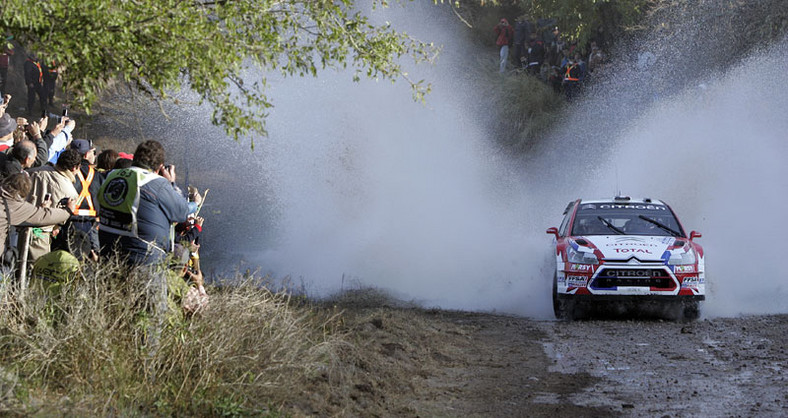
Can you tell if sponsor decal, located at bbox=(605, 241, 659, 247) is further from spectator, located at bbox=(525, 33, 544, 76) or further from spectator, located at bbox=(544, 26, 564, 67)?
spectator, located at bbox=(525, 33, 544, 76)

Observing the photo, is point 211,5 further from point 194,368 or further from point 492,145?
point 492,145

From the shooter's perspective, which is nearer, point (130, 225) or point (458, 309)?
point (130, 225)

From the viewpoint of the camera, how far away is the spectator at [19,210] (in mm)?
8367

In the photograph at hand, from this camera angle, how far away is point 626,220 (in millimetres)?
14836

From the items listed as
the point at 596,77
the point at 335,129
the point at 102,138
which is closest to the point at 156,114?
the point at 102,138

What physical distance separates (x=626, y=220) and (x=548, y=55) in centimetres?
1466

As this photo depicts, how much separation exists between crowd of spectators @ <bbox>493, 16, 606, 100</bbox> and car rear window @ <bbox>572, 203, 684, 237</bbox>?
1298 cm

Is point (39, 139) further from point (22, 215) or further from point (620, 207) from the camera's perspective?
point (620, 207)

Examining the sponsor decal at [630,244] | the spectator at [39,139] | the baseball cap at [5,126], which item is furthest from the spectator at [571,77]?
the baseball cap at [5,126]

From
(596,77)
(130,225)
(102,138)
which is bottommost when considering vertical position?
(130,225)

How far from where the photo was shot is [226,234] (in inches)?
971

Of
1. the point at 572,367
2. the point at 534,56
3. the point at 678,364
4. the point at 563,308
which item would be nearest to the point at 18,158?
the point at 572,367

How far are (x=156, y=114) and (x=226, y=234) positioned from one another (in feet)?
27.2

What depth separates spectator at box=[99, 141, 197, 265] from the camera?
7.71m
